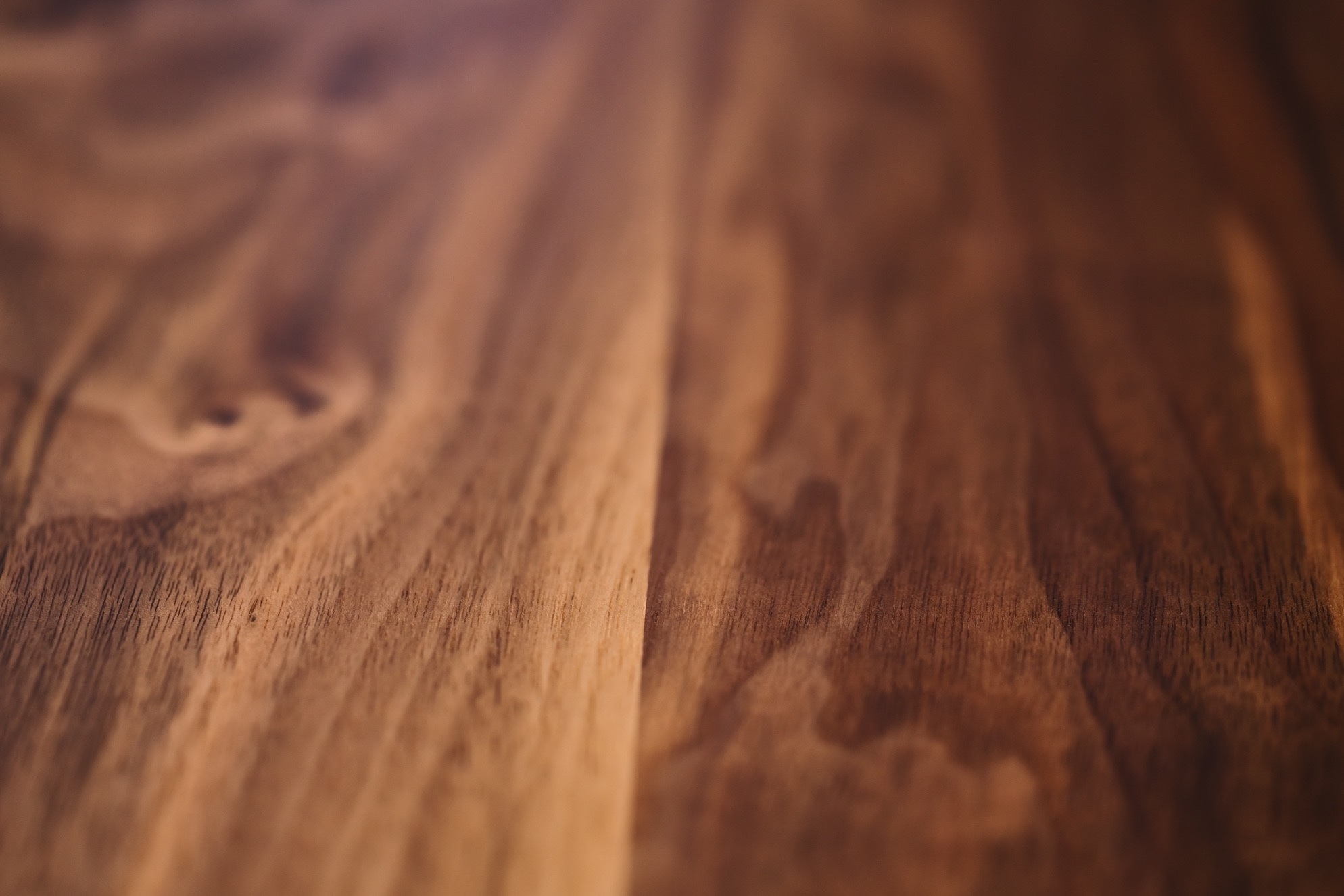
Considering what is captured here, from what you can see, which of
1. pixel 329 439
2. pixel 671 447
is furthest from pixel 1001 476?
pixel 329 439

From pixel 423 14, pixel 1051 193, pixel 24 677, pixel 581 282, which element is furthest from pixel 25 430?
pixel 1051 193

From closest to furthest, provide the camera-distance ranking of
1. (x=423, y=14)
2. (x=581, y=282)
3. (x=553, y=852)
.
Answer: (x=553, y=852)
(x=581, y=282)
(x=423, y=14)

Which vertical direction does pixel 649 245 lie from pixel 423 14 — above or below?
below

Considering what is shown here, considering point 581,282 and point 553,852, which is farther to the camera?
point 581,282

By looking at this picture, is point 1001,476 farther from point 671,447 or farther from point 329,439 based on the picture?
point 329,439

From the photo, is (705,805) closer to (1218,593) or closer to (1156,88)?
(1218,593)
